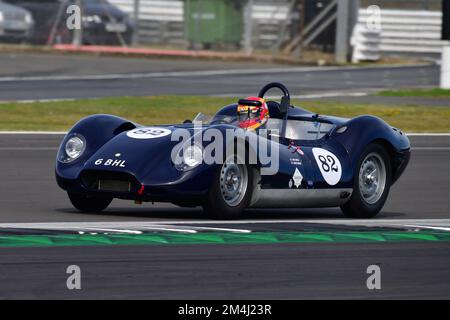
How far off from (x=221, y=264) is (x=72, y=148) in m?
3.18

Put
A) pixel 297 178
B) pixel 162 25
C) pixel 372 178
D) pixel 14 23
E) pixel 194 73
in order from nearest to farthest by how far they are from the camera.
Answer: pixel 297 178 → pixel 372 178 → pixel 194 73 → pixel 14 23 → pixel 162 25

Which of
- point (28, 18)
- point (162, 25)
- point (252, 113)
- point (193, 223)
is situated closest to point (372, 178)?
point (252, 113)

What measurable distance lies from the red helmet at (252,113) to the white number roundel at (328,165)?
1.82ft

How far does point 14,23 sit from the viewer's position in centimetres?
3603

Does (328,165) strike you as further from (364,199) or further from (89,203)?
(89,203)

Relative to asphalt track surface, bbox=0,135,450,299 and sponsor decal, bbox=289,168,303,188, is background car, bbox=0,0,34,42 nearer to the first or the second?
asphalt track surface, bbox=0,135,450,299

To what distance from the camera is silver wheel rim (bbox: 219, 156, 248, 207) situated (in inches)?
421

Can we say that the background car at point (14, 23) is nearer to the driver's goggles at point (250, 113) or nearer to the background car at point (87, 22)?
the background car at point (87, 22)

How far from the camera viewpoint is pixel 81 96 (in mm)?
24250

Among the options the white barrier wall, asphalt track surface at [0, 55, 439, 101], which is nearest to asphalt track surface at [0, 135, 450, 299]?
asphalt track surface at [0, 55, 439, 101]

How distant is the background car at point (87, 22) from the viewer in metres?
35.8

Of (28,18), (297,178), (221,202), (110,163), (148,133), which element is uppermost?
(28,18)

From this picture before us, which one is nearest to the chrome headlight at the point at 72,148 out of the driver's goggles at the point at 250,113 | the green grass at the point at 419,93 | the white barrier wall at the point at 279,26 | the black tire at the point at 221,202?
the black tire at the point at 221,202

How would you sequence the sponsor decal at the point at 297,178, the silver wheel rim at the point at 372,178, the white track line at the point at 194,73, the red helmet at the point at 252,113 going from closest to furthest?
the sponsor decal at the point at 297,178, the red helmet at the point at 252,113, the silver wheel rim at the point at 372,178, the white track line at the point at 194,73
